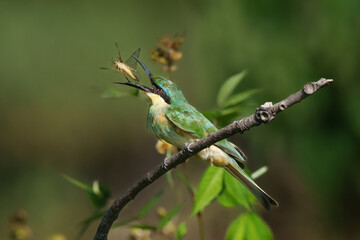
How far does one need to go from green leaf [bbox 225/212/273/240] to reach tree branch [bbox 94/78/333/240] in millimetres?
200

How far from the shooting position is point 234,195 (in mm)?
895

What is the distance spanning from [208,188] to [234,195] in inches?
1.6

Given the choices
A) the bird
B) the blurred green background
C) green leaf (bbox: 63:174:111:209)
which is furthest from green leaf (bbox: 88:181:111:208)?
the blurred green background

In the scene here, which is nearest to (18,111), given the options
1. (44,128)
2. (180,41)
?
(44,128)

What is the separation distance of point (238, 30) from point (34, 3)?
127cm

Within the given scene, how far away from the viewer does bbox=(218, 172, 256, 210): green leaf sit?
0.88 metres

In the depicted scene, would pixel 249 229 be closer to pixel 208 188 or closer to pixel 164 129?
pixel 208 188

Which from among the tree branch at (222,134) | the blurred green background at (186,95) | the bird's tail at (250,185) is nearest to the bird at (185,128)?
the bird's tail at (250,185)

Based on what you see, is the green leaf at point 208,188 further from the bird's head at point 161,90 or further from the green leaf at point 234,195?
the bird's head at point 161,90

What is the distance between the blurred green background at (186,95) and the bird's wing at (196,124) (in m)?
0.89

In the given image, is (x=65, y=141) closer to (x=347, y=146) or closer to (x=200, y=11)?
(x=200, y=11)

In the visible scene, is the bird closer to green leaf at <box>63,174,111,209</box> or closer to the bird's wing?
the bird's wing

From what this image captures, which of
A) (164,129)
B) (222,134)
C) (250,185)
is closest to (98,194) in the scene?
(164,129)

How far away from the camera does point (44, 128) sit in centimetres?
289
